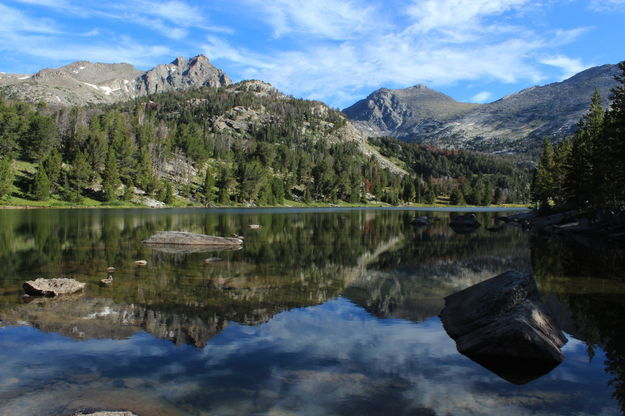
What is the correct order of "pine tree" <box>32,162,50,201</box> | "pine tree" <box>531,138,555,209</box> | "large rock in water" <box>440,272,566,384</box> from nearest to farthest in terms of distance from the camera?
"large rock in water" <box>440,272,566,384</box> < "pine tree" <box>531,138,555,209</box> < "pine tree" <box>32,162,50,201</box>

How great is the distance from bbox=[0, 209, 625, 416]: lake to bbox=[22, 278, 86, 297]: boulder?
2.28ft

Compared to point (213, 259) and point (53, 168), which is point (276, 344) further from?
point (53, 168)

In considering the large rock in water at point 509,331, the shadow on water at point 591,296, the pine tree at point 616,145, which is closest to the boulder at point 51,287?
the large rock in water at point 509,331

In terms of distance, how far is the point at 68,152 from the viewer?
174 meters

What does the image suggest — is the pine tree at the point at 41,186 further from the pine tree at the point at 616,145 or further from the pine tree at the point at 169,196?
the pine tree at the point at 616,145

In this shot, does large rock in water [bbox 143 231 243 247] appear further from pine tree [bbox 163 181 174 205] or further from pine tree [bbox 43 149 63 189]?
pine tree [bbox 163 181 174 205]

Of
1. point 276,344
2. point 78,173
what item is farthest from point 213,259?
point 78,173

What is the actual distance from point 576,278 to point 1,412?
32948mm

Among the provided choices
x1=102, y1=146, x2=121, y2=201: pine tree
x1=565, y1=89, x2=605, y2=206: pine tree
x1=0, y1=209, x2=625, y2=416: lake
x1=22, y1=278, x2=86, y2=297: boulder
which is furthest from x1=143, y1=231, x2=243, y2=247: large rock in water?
x1=102, y1=146, x2=121, y2=201: pine tree

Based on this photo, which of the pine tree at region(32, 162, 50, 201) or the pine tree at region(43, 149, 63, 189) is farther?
the pine tree at region(43, 149, 63, 189)

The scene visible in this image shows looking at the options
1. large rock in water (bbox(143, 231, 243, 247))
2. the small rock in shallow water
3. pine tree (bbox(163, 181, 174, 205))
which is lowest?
the small rock in shallow water

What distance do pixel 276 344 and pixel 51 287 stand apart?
13971 millimetres

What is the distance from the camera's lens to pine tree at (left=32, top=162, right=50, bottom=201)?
136 metres

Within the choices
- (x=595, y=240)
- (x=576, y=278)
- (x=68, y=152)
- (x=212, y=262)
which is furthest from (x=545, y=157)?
(x=68, y=152)
